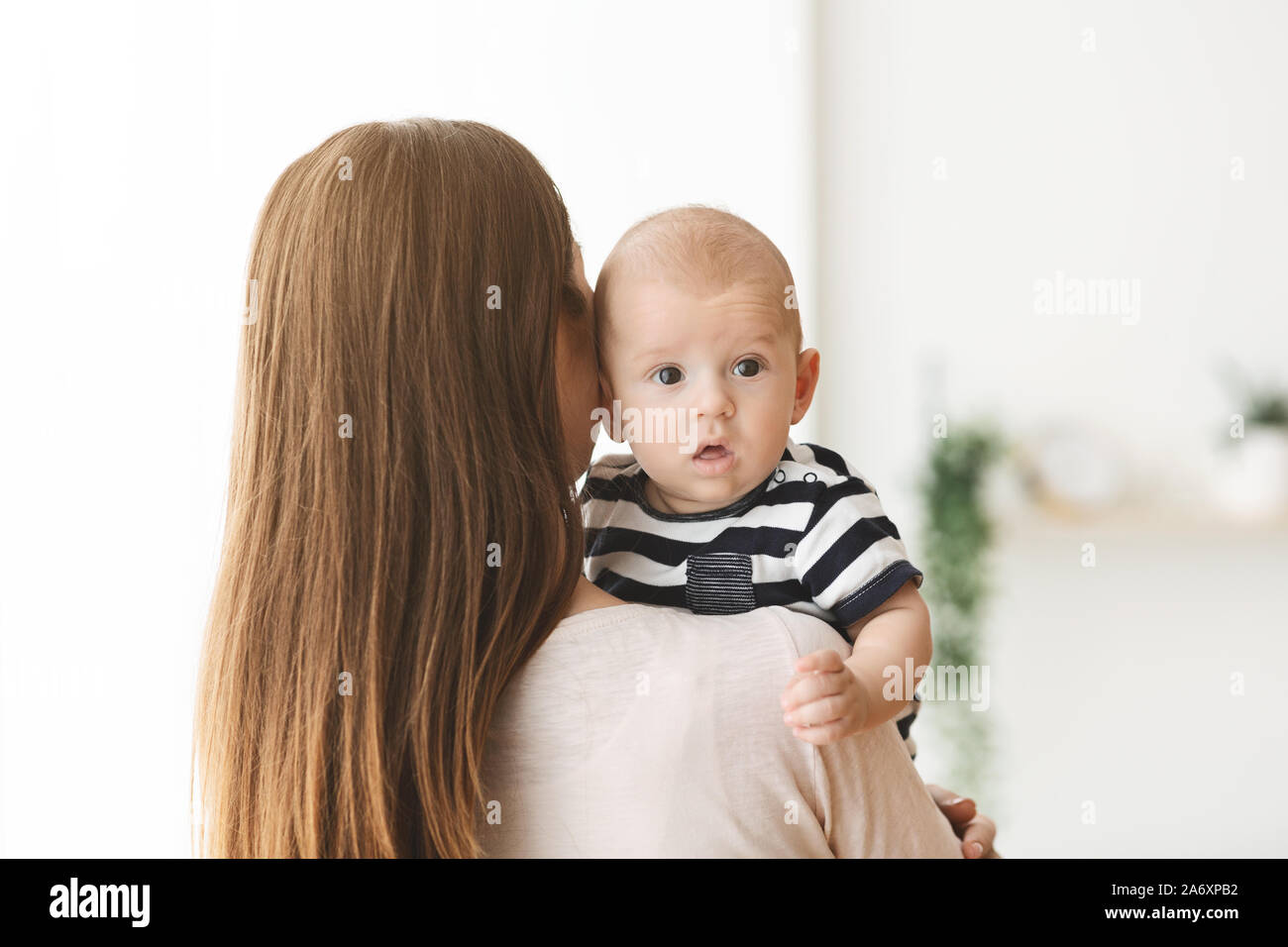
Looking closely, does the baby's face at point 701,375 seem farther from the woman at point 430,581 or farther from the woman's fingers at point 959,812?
the woman's fingers at point 959,812

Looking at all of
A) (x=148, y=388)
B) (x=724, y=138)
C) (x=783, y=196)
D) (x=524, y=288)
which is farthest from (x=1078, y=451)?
(x=524, y=288)

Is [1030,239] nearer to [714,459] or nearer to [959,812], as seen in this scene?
[959,812]

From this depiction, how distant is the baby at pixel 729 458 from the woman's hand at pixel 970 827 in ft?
0.57

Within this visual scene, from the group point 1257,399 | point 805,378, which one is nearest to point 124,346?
point 805,378

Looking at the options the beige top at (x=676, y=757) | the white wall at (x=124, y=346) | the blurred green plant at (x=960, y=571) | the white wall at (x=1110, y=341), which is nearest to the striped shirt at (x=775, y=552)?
the beige top at (x=676, y=757)

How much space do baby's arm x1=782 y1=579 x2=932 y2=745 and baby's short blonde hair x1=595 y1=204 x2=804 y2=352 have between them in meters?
0.27

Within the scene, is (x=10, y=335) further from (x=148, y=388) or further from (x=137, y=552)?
(x=137, y=552)

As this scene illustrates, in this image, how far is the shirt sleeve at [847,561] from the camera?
101 centimetres

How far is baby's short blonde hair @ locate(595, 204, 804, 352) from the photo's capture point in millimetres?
1030

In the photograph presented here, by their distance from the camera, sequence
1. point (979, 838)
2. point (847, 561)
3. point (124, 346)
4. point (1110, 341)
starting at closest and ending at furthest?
point (847, 561), point (979, 838), point (124, 346), point (1110, 341)

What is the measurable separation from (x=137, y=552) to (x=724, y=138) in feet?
6.09

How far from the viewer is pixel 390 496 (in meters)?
0.88

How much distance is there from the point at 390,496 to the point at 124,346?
1749 millimetres

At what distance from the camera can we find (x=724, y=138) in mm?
3143
